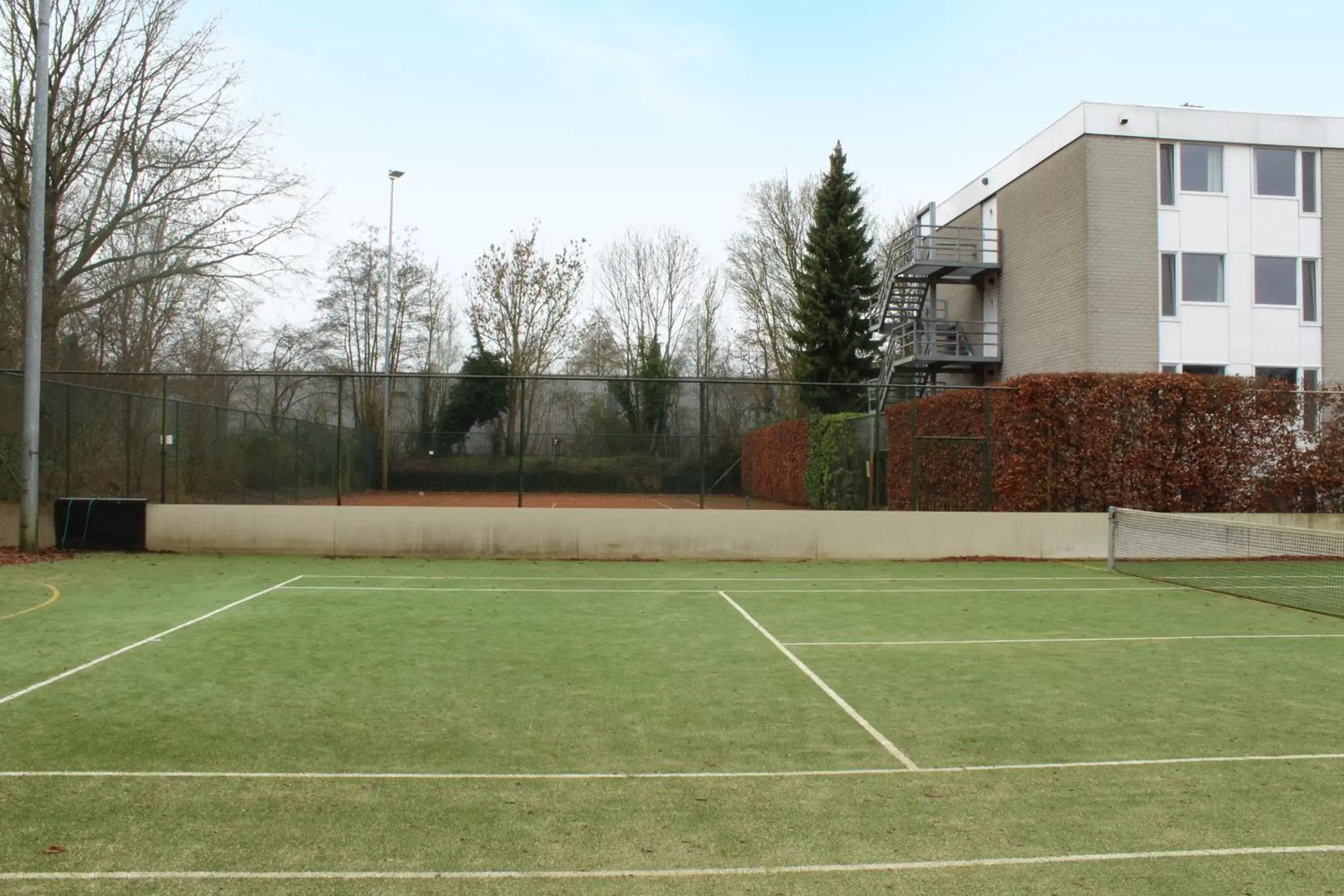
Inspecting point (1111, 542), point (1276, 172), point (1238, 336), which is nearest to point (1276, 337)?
point (1238, 336)

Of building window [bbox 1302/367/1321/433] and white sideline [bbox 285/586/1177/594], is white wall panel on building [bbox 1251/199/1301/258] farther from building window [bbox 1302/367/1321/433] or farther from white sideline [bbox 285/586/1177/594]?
white sideline [bbox 285/586/1177/594]

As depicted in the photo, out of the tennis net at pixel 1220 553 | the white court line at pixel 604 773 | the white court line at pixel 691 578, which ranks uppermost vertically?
the tennis net at pixel 1220 553

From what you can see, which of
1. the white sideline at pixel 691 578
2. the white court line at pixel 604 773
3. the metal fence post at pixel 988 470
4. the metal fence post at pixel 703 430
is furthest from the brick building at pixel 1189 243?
the white court line at pixel 604 773

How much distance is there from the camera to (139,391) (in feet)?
61.4

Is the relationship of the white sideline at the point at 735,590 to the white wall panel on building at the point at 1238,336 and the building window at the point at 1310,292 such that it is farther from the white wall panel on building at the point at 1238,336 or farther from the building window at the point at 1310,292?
the building window at the point at 1310,292

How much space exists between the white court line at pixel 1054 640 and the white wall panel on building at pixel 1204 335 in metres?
16.5

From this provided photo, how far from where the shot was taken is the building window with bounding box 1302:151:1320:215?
25.2 meters

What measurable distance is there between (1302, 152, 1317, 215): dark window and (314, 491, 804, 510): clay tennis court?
17523mm

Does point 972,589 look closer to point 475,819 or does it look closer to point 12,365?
point 475,819

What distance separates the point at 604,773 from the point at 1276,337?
85.4ft

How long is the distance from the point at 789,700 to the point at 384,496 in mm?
15817

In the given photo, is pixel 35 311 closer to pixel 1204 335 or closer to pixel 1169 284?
pixel 1169 284

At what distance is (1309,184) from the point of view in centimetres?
2528

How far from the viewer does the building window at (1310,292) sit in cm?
2502
